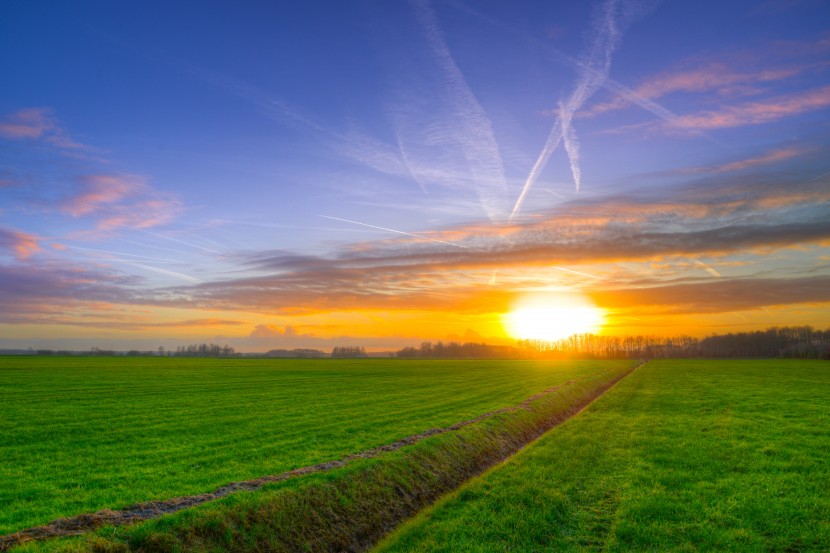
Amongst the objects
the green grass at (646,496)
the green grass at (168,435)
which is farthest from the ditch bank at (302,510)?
the green grass at (168,435)

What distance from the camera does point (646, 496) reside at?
16.2 meters

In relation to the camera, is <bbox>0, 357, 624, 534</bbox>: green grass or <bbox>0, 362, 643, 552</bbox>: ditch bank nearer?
<bbox>0, 362, 643, 552</bbox>: ditch bank

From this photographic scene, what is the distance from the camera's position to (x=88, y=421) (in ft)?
98.1

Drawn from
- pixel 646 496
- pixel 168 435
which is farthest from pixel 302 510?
pixel 168 435

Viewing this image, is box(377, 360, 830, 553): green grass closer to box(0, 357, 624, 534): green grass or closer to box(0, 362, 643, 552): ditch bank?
box(0, 362, 643, 552): ditch bank

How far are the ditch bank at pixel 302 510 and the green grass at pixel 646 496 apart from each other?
122 centimetres

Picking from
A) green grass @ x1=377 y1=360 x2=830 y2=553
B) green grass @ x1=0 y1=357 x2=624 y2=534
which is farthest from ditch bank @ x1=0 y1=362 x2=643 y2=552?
green grass @ x1=0 y1=357 x2=624 y2=534

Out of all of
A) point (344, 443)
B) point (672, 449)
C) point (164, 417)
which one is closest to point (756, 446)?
point (672, 449)

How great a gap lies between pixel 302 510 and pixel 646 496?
10.4m

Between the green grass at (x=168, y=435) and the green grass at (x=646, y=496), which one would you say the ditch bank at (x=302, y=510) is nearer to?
the green grass at (x=646, y=496)

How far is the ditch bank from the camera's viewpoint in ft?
38.3

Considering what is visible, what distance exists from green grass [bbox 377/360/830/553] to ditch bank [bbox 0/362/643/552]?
4.01ft

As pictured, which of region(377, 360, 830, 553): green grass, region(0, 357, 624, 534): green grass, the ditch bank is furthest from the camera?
region(0, 357, 624, 534): green grass

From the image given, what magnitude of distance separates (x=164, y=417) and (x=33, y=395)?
65.2 feet
